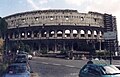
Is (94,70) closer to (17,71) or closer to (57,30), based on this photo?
(17,71)

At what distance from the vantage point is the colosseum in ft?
323

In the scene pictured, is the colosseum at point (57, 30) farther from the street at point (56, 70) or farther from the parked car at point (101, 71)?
the parked car at point (101, 71)

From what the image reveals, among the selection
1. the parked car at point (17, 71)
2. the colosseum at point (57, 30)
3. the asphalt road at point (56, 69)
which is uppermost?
the colosseum at point (57, 30)

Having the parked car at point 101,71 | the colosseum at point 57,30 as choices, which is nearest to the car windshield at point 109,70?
the parked car at point 101,71

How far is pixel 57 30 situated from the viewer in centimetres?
9944

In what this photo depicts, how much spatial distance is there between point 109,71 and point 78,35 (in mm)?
84195

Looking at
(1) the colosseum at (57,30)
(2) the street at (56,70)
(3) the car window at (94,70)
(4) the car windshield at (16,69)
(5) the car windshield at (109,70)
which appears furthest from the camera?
(1) the colosseum at (57,30)

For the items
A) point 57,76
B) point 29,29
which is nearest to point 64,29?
point 29,29

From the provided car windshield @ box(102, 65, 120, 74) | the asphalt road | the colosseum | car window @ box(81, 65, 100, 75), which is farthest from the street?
the colosseum

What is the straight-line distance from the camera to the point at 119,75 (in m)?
15.1

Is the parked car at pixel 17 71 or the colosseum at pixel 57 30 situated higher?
the colosseum at pixel 57 30

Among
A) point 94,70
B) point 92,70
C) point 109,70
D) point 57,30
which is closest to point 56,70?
point 92,70

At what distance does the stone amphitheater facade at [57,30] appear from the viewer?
9844 cm

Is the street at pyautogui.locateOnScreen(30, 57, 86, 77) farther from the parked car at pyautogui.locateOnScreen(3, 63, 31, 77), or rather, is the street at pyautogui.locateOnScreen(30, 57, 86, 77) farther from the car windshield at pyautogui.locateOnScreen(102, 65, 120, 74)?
the car windshield at pyautogui.locateOnScreen(102, 65, 120, 74)
